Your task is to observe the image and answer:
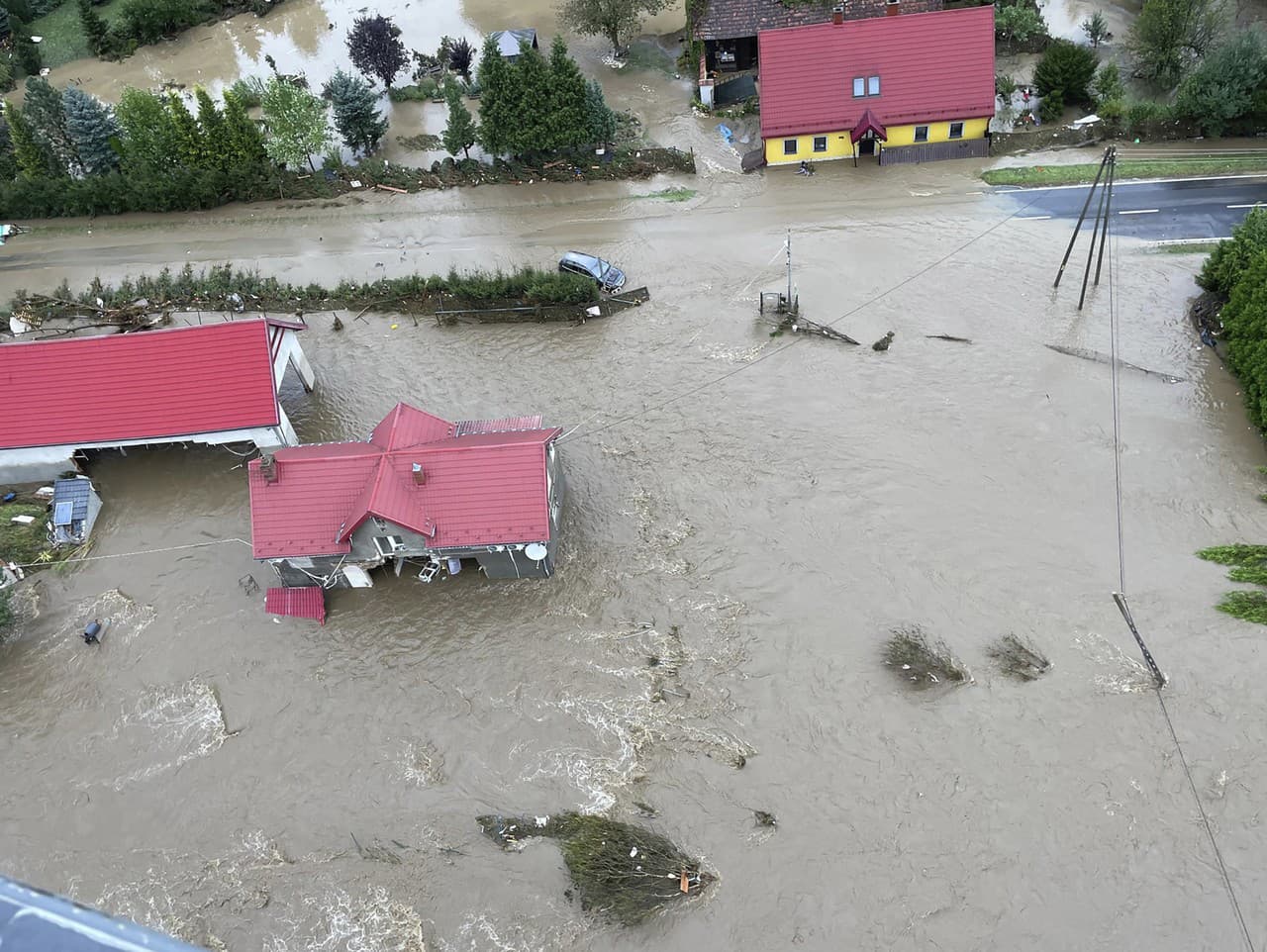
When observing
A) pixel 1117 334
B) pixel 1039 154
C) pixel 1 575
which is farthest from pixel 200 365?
pixel 1039 154

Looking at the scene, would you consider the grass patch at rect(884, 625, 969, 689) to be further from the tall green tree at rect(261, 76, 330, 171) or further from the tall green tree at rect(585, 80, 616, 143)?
the tall green tree at rect(261, 76, 330, 171)

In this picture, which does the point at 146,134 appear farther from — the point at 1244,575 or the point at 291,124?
the point at 1244,575

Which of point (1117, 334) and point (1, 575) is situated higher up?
point (1117, 334)

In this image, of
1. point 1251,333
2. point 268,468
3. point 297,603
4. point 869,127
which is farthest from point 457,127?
point 1251,333

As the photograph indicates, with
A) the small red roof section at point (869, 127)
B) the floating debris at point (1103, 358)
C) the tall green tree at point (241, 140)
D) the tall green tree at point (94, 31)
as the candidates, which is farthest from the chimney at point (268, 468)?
the tall green tree at point (94, 31)

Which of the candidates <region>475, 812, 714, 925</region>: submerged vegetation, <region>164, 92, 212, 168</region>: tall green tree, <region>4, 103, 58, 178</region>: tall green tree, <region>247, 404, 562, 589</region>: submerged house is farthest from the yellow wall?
<region>4, 103, 58, 178</region>: tall green tree

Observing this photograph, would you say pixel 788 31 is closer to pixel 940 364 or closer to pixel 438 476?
pixel 940 364
